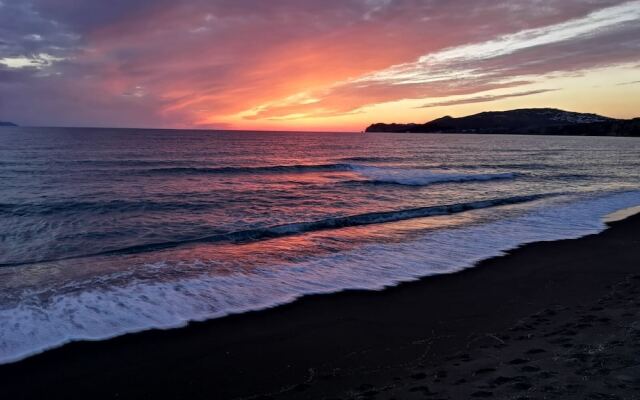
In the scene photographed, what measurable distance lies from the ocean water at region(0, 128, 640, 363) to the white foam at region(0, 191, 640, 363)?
4 centimetres

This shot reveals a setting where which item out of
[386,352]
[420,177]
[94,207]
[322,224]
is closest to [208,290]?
[386,352]

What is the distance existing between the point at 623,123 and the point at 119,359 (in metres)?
196

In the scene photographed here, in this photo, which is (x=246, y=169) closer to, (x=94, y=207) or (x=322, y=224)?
(x=94, y=207)

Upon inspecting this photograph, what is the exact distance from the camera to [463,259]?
12.2m

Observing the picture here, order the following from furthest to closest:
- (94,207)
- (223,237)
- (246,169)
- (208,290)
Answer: (246,169), (94,207), (223,237), (208,290)

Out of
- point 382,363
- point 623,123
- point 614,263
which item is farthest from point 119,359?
point 623,123

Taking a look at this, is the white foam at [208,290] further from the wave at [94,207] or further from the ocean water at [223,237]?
the wave at [94,207]

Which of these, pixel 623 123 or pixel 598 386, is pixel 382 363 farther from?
pixel 623 123

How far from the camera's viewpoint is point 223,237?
15.1m

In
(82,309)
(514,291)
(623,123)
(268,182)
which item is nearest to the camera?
(82,309)

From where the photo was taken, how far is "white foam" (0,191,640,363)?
25.1ft

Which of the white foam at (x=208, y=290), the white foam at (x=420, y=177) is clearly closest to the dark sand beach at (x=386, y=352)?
the white foam at (x=208, y=290)

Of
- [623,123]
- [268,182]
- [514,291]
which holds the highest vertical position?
[623,123]

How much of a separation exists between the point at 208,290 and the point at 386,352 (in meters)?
4.71
